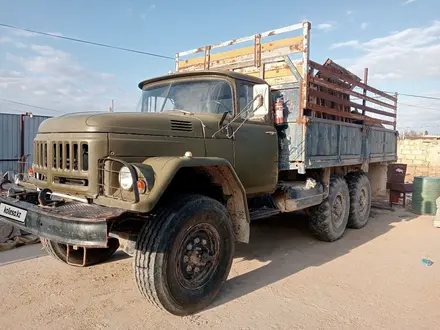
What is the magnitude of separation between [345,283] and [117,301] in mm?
2464

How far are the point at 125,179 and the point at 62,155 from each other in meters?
0.84

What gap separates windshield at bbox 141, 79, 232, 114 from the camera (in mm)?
4074

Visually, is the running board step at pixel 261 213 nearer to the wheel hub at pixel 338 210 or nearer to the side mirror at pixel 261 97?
the side mirror at pixel 261 97

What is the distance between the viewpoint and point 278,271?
429cm

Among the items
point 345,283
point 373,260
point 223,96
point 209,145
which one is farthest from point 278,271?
point 223,96

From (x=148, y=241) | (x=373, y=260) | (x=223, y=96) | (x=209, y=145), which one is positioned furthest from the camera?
(x=373, y=260)

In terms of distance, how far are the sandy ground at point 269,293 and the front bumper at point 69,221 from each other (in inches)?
31.3

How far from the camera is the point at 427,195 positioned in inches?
318

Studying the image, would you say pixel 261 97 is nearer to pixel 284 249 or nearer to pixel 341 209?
pixel 284 249

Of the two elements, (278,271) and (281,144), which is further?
(281,144)

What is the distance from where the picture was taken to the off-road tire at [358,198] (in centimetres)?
653

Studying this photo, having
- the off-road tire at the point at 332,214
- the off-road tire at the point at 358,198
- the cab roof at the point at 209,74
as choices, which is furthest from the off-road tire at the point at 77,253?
the off-road tire at the point at 358,198

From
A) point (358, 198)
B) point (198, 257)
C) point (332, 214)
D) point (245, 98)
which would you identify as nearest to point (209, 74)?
point (245, 98)

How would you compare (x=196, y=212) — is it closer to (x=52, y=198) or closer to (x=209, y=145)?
(x=209, y=145)
